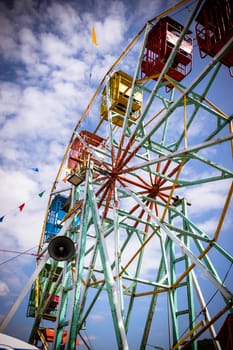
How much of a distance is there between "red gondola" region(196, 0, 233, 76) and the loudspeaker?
8.07 metres

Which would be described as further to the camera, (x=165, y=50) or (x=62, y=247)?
(x=165, y=50)

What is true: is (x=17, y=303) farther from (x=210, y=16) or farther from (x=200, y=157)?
(x=210, y=16)

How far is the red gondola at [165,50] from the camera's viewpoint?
37.1ft

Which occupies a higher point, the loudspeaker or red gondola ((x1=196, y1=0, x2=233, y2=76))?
red gondola ((x1=196, y1=0, x2=233, y2=76))

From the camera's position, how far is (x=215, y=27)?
897 centimetres

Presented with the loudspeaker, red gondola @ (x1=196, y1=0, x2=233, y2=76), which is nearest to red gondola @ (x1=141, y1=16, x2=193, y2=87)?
red gondola @ (x1=196, y1=0, x2=233, y2=76)

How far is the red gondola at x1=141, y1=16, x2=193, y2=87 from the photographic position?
1132cm

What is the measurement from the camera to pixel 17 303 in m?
9.01

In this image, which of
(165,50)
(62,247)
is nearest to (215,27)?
(165,50)

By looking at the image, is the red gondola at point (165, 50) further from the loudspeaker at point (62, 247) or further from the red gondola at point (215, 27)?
the loudspeaker at point (62, 247)

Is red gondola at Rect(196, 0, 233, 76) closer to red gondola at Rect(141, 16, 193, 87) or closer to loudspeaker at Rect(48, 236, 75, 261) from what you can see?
red gondola at Rect(141, 16, 193, 87)

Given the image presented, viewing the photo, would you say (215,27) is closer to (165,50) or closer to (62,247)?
(165,50)

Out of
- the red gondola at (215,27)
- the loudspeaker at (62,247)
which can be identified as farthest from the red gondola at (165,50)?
the loudspeaker at (62,247)

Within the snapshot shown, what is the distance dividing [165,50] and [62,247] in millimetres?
8858
